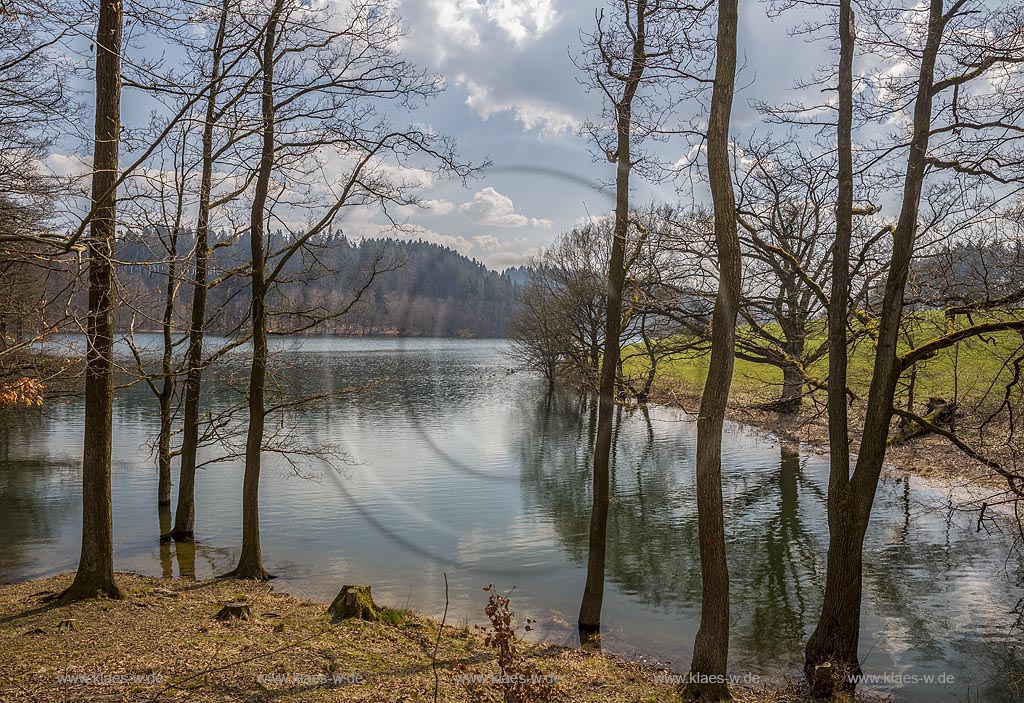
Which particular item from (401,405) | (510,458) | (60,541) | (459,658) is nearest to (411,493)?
(510,458)

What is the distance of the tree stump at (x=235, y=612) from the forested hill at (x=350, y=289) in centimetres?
431

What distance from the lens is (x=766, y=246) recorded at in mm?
13109

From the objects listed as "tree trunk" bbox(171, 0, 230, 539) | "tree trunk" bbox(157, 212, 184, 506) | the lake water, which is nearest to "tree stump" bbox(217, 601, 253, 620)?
the lake water

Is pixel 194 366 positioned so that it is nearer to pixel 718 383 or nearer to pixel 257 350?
pixel 257 350

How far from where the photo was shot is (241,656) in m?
7.93

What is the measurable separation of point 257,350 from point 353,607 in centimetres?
526

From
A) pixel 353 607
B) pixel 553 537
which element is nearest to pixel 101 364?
pixel 353 607

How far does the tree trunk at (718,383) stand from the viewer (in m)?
8.16

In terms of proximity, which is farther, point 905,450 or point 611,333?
point 905,450

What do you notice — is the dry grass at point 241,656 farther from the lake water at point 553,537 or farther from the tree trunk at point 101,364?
the lake water at point 553,537

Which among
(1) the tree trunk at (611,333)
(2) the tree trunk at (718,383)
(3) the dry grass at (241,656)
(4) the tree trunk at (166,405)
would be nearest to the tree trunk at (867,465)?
(3) the dry grass at (241,656)

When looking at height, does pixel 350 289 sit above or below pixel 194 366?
above

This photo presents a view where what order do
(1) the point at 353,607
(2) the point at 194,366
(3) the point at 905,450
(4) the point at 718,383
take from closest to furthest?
(4) the point at 718,383
(1) the point at 353,607
(2) the point at 194,366
(3) the point at 905,450

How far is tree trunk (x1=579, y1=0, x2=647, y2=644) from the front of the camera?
10664 mm
